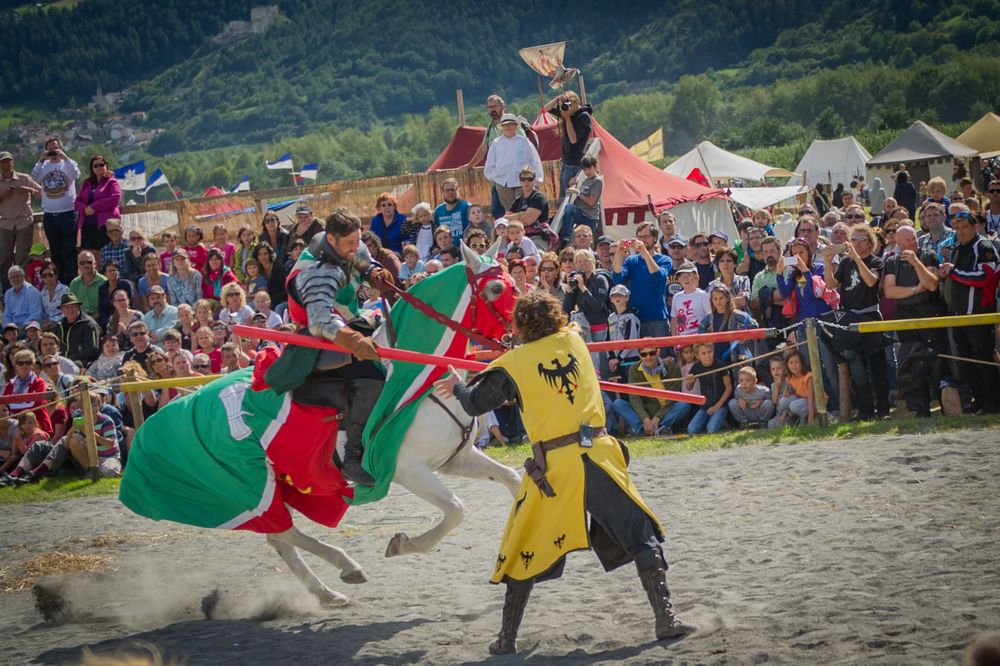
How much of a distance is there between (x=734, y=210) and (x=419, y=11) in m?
154

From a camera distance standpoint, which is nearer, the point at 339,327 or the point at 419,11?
the point at 339,327

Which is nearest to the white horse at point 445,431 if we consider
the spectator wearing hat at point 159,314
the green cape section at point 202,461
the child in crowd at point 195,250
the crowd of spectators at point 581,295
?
the green cape section at point 202,461

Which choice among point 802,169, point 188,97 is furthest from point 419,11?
point 802,169

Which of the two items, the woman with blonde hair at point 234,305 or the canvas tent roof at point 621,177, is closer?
the woman with blonde hair at point 234,305

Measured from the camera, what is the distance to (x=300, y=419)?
7391mm

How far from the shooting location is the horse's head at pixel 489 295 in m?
7.12

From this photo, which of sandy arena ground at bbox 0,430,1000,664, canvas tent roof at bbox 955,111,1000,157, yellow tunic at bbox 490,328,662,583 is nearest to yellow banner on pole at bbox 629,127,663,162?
canvas tent roof at bbox 955,111,1000,157

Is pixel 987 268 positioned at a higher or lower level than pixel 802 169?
lower

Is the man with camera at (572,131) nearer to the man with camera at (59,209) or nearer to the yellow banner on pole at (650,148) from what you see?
the man with camera at (59,209)

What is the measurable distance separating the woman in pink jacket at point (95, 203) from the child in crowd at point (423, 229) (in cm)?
463

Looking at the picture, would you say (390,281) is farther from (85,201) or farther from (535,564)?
(85,201)

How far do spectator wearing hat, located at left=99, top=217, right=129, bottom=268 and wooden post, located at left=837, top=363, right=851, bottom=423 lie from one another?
959cm

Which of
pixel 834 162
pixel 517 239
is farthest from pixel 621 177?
pixel 834 162

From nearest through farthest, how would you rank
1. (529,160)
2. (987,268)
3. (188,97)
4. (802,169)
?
(987,268) < (529,160) < (802,169) < (188,97)
